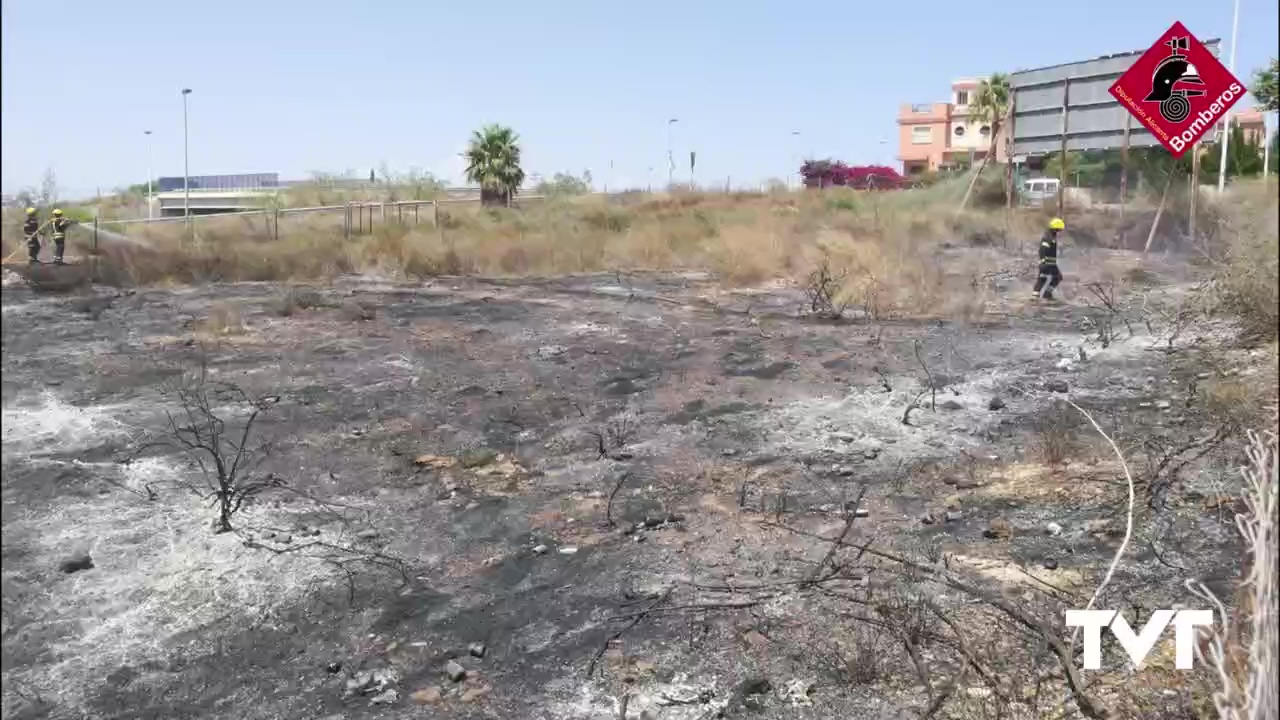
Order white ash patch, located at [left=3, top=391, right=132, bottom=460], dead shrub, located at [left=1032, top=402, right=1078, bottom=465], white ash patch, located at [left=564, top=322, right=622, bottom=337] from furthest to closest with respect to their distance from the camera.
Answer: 1. white ash patch, located at [left=564, top=322, right=622, bottom=337]
2. white ash patch, located at [left=3, top=391, right=132, bottom=460]
3. dead shrub, located at [left=1032, top=402, right=1078, bottom=465]

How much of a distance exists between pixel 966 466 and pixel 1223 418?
1.40 m

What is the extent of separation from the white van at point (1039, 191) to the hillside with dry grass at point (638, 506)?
11.6 metres

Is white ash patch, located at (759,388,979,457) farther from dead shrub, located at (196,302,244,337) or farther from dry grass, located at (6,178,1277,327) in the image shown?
dead shrub, located at (196,302,244,337)

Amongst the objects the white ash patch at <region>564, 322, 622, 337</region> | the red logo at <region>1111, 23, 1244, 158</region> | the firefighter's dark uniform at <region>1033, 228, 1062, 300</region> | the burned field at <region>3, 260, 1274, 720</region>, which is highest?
the red logo at <region>1111, 23, 1244, 158</region>

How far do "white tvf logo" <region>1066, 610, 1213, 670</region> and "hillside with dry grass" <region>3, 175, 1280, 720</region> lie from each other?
8 cm

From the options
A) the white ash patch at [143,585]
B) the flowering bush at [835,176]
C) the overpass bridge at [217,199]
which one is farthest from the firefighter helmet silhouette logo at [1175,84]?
the flowering bush at [835,176]

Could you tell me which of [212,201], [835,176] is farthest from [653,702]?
[835,176]

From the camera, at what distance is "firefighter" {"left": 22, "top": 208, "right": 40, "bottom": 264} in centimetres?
161

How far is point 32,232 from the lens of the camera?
1663 mm

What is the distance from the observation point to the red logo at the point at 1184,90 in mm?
4902

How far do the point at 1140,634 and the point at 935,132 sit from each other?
4429cm

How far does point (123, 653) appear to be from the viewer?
358cm

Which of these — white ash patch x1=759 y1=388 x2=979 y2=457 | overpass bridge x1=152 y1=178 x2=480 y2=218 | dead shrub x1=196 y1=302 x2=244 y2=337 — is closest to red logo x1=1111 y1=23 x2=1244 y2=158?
white ash patch x1=759 y1=388 x2=979 y2=457

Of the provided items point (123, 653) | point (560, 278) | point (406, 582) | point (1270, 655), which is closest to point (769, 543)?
point (406, 582)
